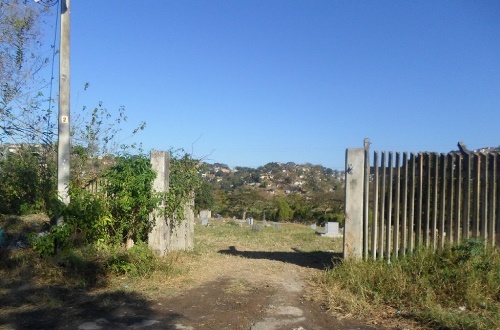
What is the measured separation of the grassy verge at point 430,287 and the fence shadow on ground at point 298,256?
1.73 m

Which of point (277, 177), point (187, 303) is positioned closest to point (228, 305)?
point (187, 303)

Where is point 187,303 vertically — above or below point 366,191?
below

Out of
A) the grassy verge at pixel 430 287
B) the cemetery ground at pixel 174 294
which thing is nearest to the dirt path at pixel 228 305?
the cemetery ground at pixel 174 294

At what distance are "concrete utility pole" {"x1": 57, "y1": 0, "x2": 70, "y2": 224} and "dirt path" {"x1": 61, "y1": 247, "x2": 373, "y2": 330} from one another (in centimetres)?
301

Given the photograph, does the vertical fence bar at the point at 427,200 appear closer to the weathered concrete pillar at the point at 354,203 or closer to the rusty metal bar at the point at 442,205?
the rusty metal bar at the point at 442,205

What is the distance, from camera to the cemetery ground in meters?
5.95

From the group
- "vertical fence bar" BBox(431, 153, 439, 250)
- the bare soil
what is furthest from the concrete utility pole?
"vertical fence bar" BBox(431, 153, 439, 250)

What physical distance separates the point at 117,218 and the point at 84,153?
3456mm

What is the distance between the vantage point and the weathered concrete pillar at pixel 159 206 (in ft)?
30.4

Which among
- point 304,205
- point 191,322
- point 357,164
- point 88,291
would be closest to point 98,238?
point 88,291

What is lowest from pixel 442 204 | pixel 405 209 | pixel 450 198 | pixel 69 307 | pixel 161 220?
pixel 69 307

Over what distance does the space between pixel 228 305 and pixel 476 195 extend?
4413 mm

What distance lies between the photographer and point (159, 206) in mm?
9273

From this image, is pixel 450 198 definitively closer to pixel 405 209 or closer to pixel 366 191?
pixel 405 209
